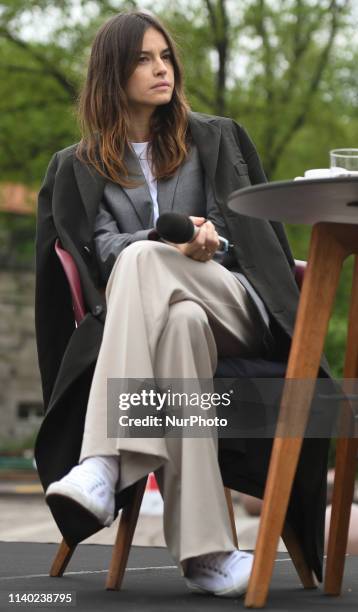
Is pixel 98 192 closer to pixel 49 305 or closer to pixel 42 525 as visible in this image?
pixel 49 305

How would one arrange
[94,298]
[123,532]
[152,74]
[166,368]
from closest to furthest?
[166,368], [94,298], [123,532], [152,74]

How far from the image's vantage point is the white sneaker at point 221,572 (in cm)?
289

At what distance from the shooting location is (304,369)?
2781mm

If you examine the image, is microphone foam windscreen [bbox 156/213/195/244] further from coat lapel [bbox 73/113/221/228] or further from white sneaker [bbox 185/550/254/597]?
white sneaker [bbox 185/550/254/597]

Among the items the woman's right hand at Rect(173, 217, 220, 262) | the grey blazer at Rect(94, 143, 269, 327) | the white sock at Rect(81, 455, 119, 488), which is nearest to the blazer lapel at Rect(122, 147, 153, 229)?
the grey blazer at Rect(94, 143, 269, 327)

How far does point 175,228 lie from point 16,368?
102ft

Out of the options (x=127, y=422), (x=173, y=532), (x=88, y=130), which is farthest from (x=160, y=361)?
(x=88, y=130)

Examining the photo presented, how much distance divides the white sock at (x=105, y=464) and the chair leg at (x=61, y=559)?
724 millimetres

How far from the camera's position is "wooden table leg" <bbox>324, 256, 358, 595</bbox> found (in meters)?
3.07

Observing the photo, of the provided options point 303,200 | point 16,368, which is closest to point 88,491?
point 303,200

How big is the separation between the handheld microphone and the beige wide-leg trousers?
3 cm

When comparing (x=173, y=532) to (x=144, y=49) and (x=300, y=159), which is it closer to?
(x=144, y=49)

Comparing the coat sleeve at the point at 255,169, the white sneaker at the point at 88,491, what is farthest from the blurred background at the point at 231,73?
the white sneaker at the point at 88,491

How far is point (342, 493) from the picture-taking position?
309cm
